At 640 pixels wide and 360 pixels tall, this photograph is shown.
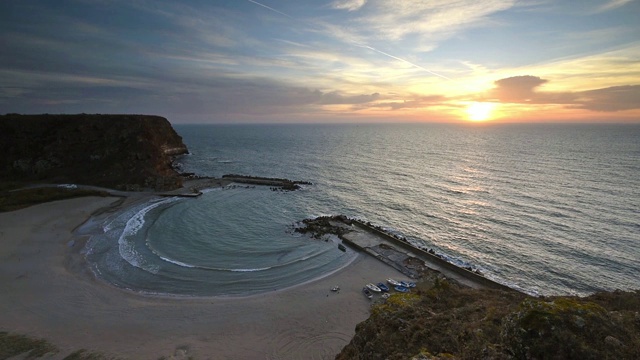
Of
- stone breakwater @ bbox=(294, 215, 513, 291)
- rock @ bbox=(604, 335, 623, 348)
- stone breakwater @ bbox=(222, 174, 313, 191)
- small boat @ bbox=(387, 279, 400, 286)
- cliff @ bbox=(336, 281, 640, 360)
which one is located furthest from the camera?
stone breakwater @ bbox=(222, 174, 313, 191)

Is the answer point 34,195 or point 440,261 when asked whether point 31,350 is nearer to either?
point 440,261

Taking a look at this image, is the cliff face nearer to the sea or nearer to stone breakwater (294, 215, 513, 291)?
the sea

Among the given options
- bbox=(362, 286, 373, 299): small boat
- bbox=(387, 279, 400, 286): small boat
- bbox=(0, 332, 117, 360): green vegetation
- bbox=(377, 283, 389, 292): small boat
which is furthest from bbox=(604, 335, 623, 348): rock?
bbox=(0, 332, 117, 360): green vegetation

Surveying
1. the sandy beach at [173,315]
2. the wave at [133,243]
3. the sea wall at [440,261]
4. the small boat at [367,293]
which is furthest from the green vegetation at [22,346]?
the sea wall at [440,261]

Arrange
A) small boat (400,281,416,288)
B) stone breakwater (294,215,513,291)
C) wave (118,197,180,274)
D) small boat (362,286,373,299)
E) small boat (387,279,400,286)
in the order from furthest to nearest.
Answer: wave (118,197,180,274) → stone breakwater (294,215,513,291) → small boat (387,279,400,286) → small boat (400,281,416,288) → small boat (362,286,373,299)

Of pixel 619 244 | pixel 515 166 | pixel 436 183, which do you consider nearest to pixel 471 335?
pixel 619 244

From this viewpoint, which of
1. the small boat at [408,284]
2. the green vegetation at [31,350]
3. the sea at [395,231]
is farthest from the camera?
the sea at [395,231]

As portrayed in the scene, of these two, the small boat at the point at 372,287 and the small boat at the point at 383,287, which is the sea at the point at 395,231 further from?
the small boat at the point at 383,287

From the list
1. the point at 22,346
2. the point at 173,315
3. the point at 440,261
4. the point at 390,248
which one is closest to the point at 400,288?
the point at 440,261
